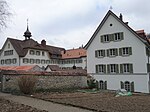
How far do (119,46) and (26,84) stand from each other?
17.3 meters

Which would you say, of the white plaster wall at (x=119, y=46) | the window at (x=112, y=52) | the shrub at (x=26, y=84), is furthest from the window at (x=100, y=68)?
the shrub at (x=26, y=84)

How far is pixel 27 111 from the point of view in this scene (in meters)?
11.8

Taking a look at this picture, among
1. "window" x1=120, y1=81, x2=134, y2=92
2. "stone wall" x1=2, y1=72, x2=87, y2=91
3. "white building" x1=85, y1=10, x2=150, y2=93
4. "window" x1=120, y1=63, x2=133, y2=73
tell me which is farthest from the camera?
"window" x1=120, y1=63, x2=133, y2=73

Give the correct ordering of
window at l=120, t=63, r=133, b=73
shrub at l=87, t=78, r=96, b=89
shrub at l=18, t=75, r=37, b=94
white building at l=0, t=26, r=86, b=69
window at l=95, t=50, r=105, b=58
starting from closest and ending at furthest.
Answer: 1. shrub at l=18, t=75, r=37, b=94
2. window at l=120, t=63, r=133, b=73
3. shrub at l=87, t=78, r=96, b=89
4. window at l=95, t=50, r=105, b=58
5. white building at l=0, t=26, r=86, b=69

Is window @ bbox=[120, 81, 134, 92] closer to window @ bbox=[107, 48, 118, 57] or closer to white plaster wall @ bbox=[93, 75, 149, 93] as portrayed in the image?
white plaster wall @ bbox=[93, 75, 149, 93]

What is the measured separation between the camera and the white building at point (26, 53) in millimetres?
57125

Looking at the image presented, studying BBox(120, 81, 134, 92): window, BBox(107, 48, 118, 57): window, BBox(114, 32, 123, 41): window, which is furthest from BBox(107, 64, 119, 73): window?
BBox(114, 32, 123, 41): window

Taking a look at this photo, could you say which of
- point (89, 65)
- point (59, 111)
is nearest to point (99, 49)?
point (89, 65)

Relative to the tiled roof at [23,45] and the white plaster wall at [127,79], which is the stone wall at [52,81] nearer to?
the white plaster wall at [127,79]

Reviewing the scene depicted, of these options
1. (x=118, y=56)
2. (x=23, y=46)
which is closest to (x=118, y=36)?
(x=118, y=56)

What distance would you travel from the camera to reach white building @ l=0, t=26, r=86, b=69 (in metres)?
57.1

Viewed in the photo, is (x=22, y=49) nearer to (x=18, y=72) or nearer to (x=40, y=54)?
(x=40, y=54)

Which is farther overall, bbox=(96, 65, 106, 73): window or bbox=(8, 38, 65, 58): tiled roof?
bbox=(8, 38, 65, 58): tiled roof

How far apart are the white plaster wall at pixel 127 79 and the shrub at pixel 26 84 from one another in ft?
50.8
